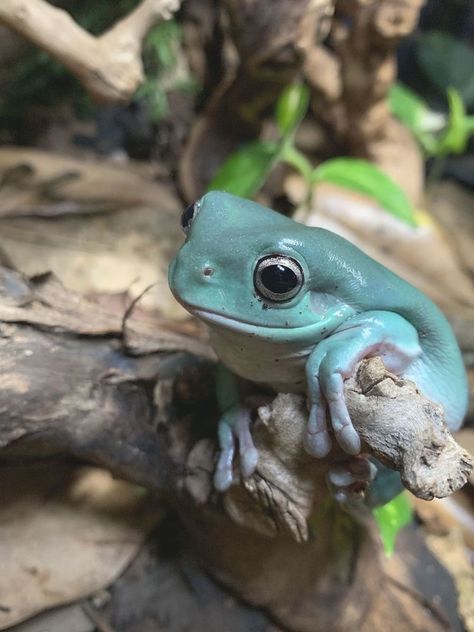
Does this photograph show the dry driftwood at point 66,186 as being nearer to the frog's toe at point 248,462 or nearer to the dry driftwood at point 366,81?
the dry driftwood at point 366,81

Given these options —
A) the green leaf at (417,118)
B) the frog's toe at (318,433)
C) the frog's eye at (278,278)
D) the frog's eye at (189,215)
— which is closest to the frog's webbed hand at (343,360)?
the frog's toe at (318,433)

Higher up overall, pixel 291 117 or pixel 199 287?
pixel 199 287

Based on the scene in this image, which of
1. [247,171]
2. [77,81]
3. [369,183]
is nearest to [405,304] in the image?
Result: [369,183]

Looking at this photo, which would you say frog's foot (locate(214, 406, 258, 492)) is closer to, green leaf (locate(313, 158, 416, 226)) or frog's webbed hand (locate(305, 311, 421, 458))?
frog's webbed hand (locate(305, 311, 421, 458))

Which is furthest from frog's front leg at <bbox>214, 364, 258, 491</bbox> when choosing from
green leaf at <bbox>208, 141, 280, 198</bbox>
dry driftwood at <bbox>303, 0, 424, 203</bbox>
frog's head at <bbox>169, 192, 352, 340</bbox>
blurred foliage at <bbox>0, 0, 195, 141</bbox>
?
blurred foliage at <bbox>0, 0, 195, 141</bbox>

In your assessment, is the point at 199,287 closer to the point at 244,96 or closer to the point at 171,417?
the point at 171,417

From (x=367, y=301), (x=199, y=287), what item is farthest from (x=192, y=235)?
(x=367, y=301)
